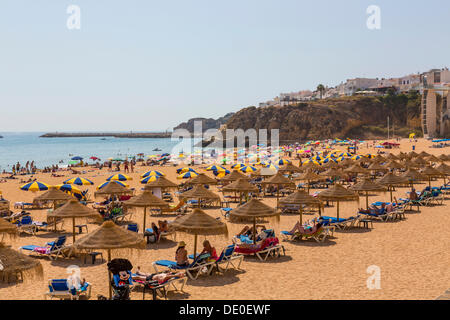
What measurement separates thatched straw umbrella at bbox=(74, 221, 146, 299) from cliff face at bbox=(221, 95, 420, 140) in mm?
95765

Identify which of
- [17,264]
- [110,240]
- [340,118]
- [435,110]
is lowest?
[17,264]

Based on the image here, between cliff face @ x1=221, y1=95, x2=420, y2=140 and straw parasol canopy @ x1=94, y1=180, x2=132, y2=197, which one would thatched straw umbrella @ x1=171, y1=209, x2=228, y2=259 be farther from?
cliff face @ x1=221, y1=95, x2=420, y2=140

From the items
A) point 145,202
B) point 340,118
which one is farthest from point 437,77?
point 145,202

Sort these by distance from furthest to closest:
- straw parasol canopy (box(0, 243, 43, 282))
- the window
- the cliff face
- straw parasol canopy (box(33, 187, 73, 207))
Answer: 1. the cliff face
2. the window
3. straw parasol canopy (box(33, 187, 73, 207))
4. straw parasol canopy (box(0, 243, 43, 282))

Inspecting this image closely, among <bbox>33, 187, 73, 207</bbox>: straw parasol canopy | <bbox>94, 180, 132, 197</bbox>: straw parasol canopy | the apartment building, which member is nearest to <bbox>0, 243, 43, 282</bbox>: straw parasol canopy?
<bbox>33, 187, 73, 207</bbox>: straw parasol canopy

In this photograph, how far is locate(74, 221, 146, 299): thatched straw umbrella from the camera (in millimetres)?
7980

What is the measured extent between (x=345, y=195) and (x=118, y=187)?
9.01 metres

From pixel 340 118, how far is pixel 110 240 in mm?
100202

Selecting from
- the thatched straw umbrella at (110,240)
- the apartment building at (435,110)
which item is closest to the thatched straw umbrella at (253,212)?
the thatched straw umbrella at (110,240)

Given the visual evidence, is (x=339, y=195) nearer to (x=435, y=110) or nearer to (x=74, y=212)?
(x=74, y=212)

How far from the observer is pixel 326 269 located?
408 inches

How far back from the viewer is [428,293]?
834 centimetres

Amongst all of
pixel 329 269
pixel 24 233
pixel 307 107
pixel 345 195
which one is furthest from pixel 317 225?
pixel 307 107
